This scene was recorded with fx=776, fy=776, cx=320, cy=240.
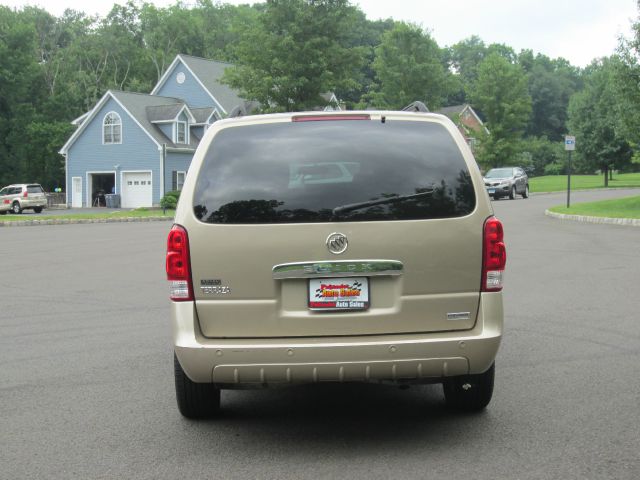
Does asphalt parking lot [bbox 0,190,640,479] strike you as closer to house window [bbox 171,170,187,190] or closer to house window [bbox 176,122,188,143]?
house window [bbox 171,170,187,190]

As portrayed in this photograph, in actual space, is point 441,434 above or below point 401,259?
below

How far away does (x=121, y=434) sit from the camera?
187 inches

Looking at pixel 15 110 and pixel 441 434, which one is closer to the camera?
pixel 441 434

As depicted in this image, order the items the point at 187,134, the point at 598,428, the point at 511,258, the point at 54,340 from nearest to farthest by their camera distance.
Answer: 1. the point at 598,428
2. the point at 54,340
3. the point at 511,258
4. the point at 187,134

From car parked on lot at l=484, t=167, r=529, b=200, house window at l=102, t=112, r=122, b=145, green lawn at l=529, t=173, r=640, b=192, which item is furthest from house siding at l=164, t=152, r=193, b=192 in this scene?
green lawn at l=529, t=173, r=640, b=192

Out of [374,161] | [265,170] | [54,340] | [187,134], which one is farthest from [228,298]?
[187,134]

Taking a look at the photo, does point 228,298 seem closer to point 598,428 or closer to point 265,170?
point 265,170

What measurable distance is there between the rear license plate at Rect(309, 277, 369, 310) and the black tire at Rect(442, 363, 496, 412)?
93 centimetres

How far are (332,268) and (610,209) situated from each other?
25.6 meters

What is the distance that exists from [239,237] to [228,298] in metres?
0.35

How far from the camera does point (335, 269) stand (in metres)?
4.33

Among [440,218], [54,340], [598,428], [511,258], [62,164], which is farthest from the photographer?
[62,164]

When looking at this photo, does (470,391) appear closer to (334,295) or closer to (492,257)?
(492,257)

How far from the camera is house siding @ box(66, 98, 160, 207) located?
48219mm
